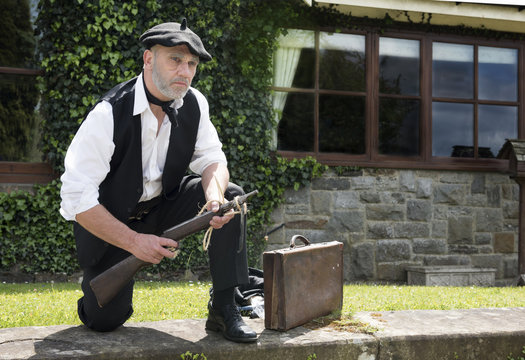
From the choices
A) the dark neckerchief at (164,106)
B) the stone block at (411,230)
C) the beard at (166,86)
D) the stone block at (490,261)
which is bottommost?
the stone block at (490,261)

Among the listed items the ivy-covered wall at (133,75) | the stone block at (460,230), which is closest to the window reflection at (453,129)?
the stone block at (460,230)

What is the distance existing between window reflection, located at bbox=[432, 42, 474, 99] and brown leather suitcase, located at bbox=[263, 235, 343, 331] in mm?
5054

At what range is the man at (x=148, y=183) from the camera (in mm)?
2287

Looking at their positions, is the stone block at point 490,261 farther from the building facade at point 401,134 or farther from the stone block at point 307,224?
the stone block at point 307,224

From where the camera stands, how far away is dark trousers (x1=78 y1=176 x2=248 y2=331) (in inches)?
96.7

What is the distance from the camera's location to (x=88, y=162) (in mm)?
2344

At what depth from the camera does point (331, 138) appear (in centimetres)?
679

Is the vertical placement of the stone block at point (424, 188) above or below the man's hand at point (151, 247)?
above

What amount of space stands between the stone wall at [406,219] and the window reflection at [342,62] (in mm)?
1177

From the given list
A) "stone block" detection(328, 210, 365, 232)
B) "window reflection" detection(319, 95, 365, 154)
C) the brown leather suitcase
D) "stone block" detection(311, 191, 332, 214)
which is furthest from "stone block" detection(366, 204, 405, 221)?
the brown leather suitcase

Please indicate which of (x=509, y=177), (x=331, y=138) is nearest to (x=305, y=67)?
(x=331, y=138)

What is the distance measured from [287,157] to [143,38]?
160 inches

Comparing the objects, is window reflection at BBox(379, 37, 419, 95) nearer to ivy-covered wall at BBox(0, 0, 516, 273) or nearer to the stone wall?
ivy-covered wall at BBox(0, 0, 516, 273)

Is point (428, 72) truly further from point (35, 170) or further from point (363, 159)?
point (35, 170)
